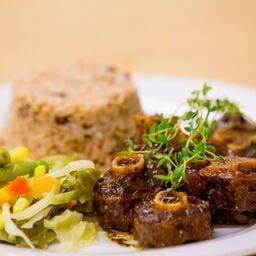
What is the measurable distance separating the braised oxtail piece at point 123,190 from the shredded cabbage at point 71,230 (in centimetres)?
13

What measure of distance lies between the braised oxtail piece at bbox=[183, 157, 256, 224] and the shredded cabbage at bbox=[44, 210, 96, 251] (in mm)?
691

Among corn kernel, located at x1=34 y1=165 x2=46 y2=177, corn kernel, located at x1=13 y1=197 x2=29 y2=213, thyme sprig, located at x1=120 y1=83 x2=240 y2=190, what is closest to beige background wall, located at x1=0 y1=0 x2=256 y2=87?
thyme sprig, located at x1=120 y1=83 x2=240 y2=190

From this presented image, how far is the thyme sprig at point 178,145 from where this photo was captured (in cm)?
396

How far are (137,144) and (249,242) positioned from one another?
1.33 meters

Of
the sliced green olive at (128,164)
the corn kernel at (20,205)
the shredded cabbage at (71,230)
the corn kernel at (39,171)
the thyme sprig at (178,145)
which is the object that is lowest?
the shredded cabbage at (71,230)

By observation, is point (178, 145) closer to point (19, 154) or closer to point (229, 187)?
point (229, 187)

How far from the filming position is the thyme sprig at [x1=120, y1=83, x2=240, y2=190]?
3.96 m

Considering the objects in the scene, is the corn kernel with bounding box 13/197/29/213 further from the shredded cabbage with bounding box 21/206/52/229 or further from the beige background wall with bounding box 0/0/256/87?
the beige background wall with bounding box 0/0/256/87

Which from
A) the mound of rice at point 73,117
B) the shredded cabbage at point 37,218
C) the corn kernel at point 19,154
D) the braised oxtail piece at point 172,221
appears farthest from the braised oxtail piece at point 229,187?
the mound of rice at point 73,117

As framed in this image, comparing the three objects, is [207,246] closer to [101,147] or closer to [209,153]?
[209,153]

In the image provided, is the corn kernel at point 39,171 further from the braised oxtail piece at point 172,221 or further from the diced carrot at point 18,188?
the braised oxtail piece at point 172,221

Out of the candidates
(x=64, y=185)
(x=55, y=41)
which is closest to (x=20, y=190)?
(x=64, y=185)

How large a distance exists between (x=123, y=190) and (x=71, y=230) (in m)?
0.43

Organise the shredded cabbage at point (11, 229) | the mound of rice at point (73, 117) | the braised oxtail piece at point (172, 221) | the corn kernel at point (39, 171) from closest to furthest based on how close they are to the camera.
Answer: the braised oxtail piece at point (172, 221)
the shredded cabbage at point (11, 229)
the corn kernel at point (39, 171)
the mound of rice at point (73, 117)
